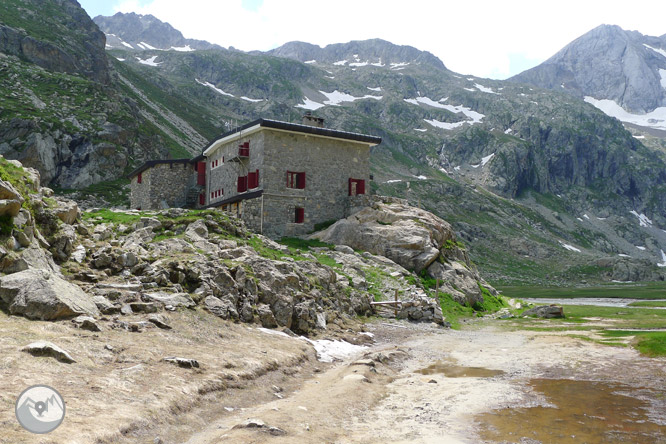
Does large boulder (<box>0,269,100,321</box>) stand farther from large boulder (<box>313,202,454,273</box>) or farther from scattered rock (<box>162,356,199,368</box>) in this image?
large boulder (<box>313,202,454,273</box>)

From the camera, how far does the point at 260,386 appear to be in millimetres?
16078

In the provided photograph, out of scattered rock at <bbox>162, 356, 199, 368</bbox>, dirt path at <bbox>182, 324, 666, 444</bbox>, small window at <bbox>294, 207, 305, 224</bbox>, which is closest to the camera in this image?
dirt path at <bbox>182, 324, 666, 444</bbox>

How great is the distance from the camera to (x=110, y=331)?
1639cm

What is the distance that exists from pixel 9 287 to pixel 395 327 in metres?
23.7

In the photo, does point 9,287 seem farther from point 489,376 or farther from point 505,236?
point 505,236

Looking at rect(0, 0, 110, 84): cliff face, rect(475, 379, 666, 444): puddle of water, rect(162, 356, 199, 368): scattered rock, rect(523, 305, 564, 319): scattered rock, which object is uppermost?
rect(0, 0, 110, 84): cliff face

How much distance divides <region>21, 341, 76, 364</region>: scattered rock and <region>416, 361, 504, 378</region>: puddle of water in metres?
14.0

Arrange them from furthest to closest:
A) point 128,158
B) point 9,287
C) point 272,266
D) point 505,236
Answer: point 505,236 < point 128,158 < point 272,266 < point 9,287

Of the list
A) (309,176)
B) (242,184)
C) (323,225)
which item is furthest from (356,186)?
(242,184)

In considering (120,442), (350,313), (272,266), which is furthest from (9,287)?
Result: (350,313)

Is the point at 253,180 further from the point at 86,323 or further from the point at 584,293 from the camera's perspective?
the point at 584,293

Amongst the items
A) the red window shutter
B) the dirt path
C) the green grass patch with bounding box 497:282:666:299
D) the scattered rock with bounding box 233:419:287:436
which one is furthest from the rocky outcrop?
the green grass patch with bounding box 497:282:666:299
